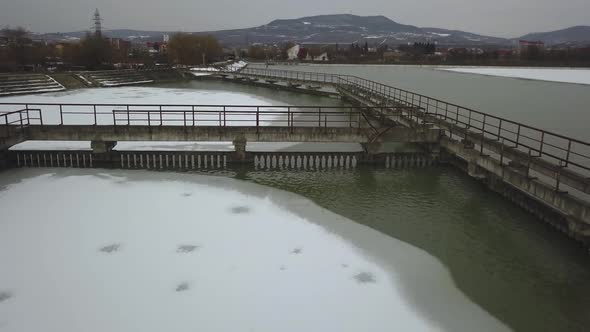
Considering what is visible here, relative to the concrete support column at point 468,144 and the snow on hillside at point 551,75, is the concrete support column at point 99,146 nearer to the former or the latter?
the concrete support column at point 468,144

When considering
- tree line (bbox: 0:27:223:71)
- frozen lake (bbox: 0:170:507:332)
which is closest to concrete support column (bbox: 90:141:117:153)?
frozen lake (bbox: 0:170:507:332)

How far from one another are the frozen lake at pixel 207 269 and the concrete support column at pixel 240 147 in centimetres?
495

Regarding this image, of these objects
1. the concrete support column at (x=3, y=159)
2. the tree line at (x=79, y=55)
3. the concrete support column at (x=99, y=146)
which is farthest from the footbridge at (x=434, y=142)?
the tree line at (x=79, y=55)

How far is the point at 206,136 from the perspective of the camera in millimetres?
20391

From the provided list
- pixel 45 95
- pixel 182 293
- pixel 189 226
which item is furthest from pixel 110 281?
pixel 45 95

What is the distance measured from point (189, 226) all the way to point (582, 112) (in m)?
35.2

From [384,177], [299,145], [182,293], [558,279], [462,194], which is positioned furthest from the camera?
[299,145]

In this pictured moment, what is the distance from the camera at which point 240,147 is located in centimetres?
2038

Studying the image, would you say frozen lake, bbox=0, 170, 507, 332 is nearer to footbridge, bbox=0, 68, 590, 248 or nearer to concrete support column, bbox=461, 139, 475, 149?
footbridge, bbox=0, 68, 590, 248

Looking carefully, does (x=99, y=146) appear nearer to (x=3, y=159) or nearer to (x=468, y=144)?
(x=3, y=159)

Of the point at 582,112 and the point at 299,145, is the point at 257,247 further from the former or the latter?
the point at 582,112

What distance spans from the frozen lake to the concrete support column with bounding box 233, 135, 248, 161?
495 cm

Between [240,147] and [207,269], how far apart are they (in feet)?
34.1

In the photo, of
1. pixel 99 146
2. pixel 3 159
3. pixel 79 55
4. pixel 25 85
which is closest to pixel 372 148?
pixel 99 146
